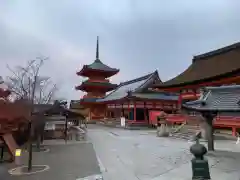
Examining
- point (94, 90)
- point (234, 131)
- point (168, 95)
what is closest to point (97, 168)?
point (234, 131)

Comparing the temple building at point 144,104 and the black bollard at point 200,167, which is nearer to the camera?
the black bollard at point 200,167

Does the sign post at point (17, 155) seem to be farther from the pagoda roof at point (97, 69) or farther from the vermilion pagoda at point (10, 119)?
the pagoda roof at point (97, 69)

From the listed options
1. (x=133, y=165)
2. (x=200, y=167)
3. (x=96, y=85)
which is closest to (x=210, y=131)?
(x=133, y=165)

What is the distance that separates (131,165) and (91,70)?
35.7 metres

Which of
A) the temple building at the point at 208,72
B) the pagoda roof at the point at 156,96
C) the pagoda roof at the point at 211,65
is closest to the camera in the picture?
the temple building at the point at 208,72

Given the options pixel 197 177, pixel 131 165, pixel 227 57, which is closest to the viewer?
pixel 197 177

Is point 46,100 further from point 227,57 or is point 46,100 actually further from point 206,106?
point 206,106

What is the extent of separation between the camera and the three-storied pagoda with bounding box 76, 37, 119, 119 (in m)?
42.0

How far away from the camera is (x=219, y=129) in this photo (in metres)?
18.2

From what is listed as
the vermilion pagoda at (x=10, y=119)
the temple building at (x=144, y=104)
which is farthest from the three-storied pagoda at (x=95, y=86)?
the vermilion pagoda at (x=10, y=119)

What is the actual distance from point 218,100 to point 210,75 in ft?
30.7

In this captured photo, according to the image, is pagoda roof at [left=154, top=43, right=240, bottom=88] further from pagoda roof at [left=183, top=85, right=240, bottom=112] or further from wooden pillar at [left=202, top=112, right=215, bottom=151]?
pagoda roof at [left=183, top=85, right=240, bottom=112]

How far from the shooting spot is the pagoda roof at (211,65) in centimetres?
1894

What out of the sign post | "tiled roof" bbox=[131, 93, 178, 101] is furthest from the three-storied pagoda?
the sign post
